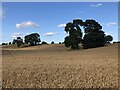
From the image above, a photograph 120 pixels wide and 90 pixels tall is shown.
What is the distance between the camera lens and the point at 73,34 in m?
80.9

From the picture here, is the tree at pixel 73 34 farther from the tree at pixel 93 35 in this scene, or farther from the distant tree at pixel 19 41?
the distant tree at pixel 19 41

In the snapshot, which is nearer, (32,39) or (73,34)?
(73,34)

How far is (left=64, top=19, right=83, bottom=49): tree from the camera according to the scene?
264ft

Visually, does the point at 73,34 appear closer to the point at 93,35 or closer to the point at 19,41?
the point at 93,35

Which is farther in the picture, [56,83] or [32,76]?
[32,76]

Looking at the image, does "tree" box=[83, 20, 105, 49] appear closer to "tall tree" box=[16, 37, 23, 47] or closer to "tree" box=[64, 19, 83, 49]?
"tree" box=[64, 19, 83, 49]

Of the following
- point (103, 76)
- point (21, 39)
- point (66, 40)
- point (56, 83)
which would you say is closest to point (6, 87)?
point (56, 83)

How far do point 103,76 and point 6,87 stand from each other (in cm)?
583

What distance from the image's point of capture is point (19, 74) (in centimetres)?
1719

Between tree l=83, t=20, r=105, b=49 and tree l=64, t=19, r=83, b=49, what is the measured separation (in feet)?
5.56

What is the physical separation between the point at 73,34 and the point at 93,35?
224 inches

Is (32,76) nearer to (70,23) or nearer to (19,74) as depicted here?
(19,74)

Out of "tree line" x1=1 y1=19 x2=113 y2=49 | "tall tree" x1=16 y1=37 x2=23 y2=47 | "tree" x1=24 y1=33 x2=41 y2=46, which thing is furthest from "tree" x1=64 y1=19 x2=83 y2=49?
"tall tree" x1=16 y1=37 x2=23 y2=47

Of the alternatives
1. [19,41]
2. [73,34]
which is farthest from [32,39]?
[73,34]
